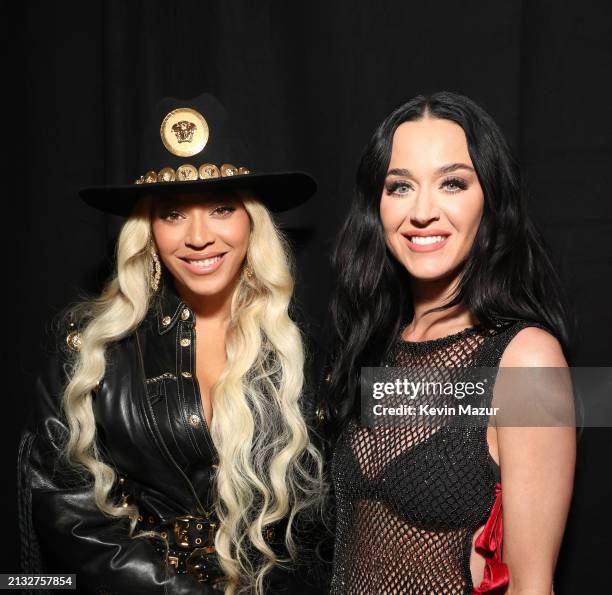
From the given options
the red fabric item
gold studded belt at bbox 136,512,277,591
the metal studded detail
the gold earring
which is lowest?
gold studded belt at bbox 136,512,277,591

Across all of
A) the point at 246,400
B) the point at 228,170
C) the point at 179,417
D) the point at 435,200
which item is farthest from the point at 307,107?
the point at 179,417

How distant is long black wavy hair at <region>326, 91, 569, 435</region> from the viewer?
1.80 m

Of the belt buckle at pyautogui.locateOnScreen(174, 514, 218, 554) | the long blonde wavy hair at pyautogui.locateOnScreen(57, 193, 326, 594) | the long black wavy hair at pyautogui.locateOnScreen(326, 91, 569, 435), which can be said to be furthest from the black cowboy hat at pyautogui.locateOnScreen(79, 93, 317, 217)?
the belt buckle at pyautogui.locateOnScreen(174, 514, 218, 554)

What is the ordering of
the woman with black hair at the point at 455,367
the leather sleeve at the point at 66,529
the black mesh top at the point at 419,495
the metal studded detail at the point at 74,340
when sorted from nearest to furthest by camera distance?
the woman with black hair at the point at 455,367 → the black mesh top at the point at 419,495 → the leather sleeve at the point at 66,529 → the metal studded detail at the point at 74,340

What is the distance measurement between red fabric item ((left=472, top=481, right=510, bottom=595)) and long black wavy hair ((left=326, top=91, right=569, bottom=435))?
0.44 metres

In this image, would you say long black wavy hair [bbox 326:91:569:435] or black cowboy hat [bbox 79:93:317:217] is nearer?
long black wavy hair [bbox 326:91:569:435]

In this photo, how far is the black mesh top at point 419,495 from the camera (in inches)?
67.4

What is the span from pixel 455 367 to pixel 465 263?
0.90 ft

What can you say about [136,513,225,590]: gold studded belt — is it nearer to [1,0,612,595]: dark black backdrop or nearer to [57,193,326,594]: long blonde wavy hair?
[57,193,326,594]: long blonde wavy hair

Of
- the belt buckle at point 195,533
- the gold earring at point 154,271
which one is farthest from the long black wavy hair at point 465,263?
the gold earring at point 154,271

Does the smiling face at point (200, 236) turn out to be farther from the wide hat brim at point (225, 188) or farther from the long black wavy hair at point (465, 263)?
the long black wavy hair at point (465, 263)

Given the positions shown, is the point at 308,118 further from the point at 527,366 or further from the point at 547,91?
the point at 527,366

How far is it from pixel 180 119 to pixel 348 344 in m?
0.81

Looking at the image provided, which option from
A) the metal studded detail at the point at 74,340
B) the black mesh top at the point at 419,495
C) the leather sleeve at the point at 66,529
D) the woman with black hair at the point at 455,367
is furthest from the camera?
the metal studded detail at the point at 74,340
